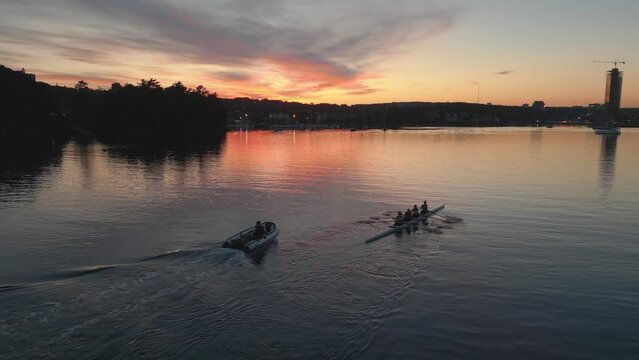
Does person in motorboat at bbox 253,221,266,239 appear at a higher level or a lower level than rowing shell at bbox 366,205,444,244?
higher

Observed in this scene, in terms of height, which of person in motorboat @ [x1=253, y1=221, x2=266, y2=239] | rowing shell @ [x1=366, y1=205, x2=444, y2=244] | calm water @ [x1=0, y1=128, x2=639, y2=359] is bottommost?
calm water @ [x1=0, y1=128, x2=639, y2=359]

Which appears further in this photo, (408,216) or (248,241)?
(408,216)

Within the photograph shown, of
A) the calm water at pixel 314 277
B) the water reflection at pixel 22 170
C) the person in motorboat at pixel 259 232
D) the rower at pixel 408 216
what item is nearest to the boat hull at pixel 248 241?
the person in motorboat at pixel 259 232

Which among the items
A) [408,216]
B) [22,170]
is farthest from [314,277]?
[22,170]

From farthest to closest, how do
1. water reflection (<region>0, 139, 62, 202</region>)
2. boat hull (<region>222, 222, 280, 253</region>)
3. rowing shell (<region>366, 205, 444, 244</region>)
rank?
water reflection (<region>0, 139, 62, 202</region>) → rowing shell (<region>366, 205, 444, 244</region>) → boat hull (<region>222, 222, 280, 253</region>)

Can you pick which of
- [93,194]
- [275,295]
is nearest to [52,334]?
[275,295]

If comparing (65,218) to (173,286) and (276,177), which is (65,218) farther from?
(276,177)

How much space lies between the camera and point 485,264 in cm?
3741

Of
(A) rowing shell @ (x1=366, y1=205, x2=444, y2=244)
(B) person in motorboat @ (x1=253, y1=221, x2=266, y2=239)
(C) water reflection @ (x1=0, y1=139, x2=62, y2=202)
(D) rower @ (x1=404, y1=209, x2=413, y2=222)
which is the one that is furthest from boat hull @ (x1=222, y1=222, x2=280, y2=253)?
(C) water reflection @ (x1=0, y1=139, x2=62, y2=202)

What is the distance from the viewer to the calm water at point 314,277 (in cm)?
2386

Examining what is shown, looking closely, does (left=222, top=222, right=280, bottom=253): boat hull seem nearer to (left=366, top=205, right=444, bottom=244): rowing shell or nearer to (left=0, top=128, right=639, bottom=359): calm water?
(left=0, top=128, right=639, bottom=359): calm water

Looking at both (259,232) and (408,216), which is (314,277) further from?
(408,216)

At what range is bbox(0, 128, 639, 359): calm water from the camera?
23.9m

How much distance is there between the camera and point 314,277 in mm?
33312
